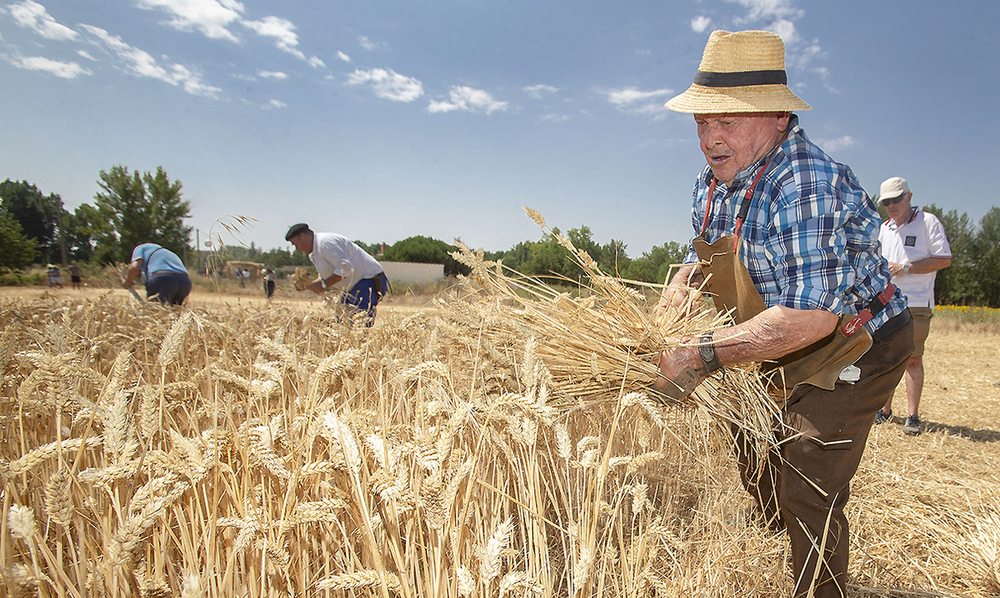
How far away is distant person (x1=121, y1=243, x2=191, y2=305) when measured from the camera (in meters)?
5.14

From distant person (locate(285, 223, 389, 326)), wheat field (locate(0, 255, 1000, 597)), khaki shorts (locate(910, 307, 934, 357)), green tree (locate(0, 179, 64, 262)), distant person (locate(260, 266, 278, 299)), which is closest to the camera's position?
wheat field (locate(0, 255, 1000, 597))

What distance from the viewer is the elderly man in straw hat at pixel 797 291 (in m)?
1.35

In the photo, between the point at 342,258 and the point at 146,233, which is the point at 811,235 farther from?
the point at 146,233

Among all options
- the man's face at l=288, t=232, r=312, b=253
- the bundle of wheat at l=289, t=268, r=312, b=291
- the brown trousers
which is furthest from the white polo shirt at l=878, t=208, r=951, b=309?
the man's face at l=288, t=232, r=312, b=253

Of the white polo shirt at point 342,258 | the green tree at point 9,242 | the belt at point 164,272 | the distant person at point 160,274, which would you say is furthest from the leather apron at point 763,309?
the green tree at point 9,242

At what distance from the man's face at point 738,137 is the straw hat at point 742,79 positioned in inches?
2.8

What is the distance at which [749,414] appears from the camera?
5.42 ft

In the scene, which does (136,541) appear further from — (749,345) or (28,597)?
(749,345)

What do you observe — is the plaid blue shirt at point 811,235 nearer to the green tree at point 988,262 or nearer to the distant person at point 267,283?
the distant person at point 267,283

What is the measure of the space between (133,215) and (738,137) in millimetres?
53691

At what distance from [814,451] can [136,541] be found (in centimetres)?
175

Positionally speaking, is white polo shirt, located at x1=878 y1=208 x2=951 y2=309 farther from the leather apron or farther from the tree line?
the tree line

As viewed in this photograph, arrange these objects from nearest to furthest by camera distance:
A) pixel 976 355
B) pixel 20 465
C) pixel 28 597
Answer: pixel 28 597 → pixel 20 465 → pixel 976 355

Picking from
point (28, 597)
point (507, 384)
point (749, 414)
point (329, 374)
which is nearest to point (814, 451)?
point (749, 414)
